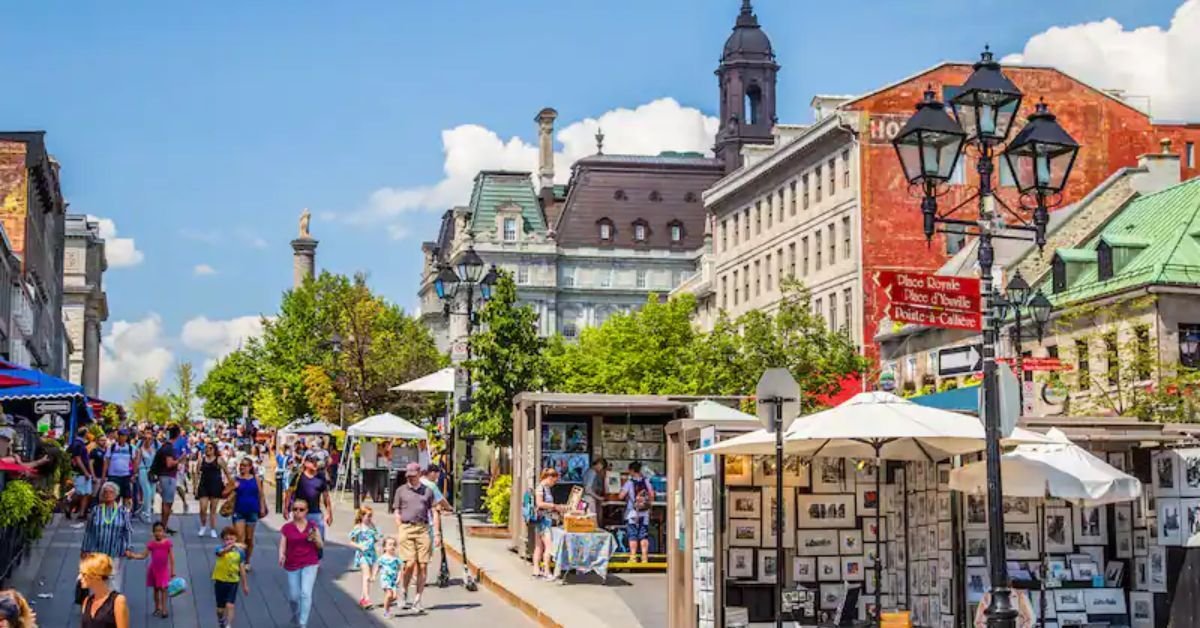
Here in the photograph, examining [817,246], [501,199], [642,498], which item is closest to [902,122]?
[817,246]

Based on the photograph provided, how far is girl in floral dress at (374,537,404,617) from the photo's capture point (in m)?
21.2

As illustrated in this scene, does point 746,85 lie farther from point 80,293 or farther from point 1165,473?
point 1165,473

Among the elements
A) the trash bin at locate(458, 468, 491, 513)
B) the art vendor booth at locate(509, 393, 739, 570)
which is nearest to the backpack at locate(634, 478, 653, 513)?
the art vendor booth at locate(509, 393, 739, 570)

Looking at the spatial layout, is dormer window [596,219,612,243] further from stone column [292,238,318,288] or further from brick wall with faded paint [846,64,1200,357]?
brick wall with faded paint [846,64,1200,357]

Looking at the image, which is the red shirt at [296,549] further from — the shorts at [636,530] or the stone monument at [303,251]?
the stone monument at [303,251]

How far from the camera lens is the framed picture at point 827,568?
695 inches

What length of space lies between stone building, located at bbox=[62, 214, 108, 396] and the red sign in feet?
399

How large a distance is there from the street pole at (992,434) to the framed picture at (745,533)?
3.72 metres

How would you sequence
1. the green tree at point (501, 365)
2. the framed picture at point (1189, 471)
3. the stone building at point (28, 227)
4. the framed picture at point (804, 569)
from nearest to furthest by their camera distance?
the framed picture at point (1189, 471) → the framed picture at point (804, 569) → the green tree at point (501, 365) → the stone building at point (28, 227)

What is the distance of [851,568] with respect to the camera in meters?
17.7

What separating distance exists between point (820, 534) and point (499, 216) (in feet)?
354

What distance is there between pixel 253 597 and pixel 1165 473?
462 inches

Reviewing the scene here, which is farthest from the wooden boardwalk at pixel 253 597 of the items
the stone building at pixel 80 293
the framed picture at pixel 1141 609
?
the stone building at pixel 80 293

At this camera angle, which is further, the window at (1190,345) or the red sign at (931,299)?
the window at (1190,345)
